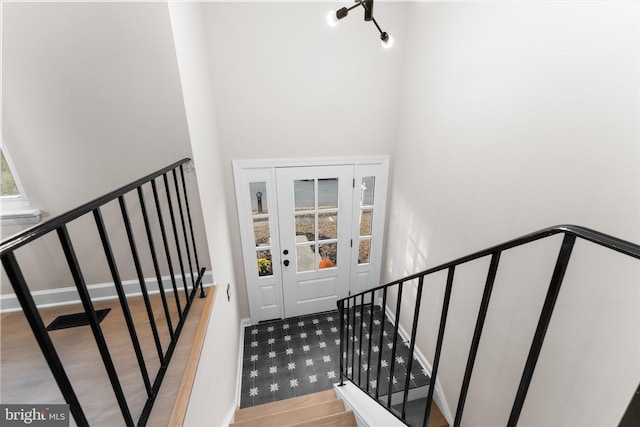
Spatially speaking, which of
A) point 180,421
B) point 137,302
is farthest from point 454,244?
point 137,302

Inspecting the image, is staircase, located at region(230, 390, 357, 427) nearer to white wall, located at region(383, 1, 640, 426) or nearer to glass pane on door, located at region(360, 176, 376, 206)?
white wall, located at region(383, 1, 640, 426)

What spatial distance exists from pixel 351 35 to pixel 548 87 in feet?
5.99

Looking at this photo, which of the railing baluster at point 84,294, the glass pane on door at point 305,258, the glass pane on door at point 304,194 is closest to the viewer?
the railing baluster at point 84,294

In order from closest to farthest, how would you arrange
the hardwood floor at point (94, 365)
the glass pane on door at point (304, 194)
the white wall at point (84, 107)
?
the hardwood floor at point (94, 365)
the white wall at point (84, 107)
the glass pane on door at point (304, 194)

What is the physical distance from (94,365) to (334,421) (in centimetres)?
166

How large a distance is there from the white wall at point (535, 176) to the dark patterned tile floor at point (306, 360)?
0.61 metres

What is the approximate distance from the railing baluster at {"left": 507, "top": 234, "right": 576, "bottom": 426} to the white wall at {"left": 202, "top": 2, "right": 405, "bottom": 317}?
8.17 ft

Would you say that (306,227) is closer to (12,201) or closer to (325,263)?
(325,263)

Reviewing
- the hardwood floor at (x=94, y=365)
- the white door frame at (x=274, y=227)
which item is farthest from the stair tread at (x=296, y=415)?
the white door frame at (x=274, y=227)

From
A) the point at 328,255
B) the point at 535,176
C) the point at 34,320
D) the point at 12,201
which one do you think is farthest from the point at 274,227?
the point at 34,320

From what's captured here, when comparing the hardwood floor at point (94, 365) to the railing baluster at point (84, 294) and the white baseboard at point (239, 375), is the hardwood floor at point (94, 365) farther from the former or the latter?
the white baseboard at point (239, 375)

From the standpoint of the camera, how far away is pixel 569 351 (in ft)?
4.50

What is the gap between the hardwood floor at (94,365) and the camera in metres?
1.03

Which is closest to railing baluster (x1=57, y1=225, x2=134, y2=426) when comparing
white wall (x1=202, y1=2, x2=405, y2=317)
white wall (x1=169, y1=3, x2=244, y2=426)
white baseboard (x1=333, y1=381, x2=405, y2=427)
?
white wall (x1=169, y1=3, x2=244, y2=426)
